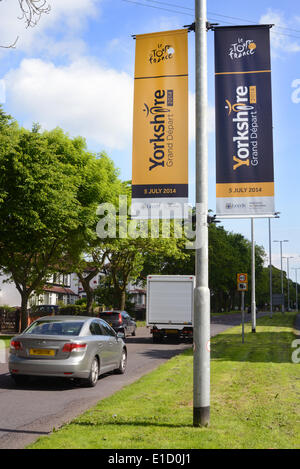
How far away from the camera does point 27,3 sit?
6.89 meters

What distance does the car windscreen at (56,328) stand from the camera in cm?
1146

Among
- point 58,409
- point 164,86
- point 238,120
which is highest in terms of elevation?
point 164,86

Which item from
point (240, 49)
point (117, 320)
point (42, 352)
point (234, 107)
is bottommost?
point (117, 320)

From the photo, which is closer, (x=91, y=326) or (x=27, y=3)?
(x=27, y=3)

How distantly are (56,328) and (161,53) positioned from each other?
20.5 ft

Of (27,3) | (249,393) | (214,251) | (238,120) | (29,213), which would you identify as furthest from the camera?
(214,251)

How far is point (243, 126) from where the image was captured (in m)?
8.39

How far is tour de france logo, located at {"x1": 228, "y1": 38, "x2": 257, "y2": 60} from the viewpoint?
8.46 m

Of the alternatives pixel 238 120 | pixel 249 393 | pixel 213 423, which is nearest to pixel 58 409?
pixel 213 423

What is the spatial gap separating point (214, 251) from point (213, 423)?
59527 millimetres

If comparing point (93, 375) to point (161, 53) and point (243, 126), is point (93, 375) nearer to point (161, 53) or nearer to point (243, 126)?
point (243, 126)

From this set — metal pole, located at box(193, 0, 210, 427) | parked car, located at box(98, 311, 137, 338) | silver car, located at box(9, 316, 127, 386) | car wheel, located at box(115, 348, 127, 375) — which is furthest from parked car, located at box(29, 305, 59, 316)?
metal pole, located at box(193, 0, 210, 427)

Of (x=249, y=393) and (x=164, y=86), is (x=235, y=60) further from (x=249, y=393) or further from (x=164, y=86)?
(x=249, y=393)

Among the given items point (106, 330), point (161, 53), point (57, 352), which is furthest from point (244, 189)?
point (106, 330)
